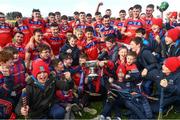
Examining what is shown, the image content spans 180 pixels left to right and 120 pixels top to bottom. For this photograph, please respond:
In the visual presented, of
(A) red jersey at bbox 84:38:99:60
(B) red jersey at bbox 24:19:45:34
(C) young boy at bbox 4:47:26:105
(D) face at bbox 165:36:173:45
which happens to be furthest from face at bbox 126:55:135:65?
(B) red jersey at bbox 24:19:45:34

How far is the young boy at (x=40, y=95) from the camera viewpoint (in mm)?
5854

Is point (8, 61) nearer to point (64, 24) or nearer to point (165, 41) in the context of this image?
point (165, 41)

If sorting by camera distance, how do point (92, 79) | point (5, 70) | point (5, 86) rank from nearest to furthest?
1. point (5, 70)
2. point (5, 86)
3. point (92, 79)

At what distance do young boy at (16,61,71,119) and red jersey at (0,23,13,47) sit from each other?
452cm

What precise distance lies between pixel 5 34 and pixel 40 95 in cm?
488

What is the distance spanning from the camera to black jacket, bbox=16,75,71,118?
5883mm

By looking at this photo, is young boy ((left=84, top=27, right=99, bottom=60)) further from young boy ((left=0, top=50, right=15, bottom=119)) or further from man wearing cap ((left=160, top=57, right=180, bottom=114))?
young boy ((left=0, top=50, right=15, bottom=119))

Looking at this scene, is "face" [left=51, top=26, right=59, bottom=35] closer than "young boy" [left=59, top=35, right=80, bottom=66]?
No

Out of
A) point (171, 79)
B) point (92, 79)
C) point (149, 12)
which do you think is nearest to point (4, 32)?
point (92, 79)

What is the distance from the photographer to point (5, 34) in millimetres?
10227

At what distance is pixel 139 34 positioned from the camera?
8.61 meters

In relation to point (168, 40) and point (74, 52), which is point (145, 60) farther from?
point (74, 52)

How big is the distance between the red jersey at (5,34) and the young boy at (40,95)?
178 inches

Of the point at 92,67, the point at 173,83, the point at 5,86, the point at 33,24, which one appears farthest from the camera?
the point at 33,24
